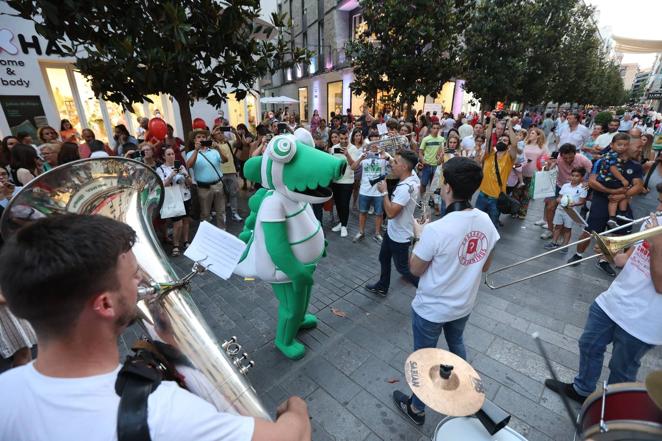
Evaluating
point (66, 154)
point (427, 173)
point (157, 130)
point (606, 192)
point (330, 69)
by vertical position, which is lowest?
point (427, 173)

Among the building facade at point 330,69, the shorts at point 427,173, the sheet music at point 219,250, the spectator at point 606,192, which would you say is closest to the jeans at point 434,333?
the sheet music at point 219,250

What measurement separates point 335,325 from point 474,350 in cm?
153

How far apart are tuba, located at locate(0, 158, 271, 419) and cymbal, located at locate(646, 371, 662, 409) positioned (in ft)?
4.98

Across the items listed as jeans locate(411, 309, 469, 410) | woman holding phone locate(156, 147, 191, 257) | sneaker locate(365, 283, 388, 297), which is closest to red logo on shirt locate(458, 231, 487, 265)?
jeans locate(411, 309, 469, 410)

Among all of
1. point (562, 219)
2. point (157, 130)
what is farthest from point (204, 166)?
point (562, 219)

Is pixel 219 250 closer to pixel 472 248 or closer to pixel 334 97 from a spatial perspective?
pixel 472 248

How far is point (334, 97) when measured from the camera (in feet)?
78.2

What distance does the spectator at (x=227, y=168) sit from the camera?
648 centimetres

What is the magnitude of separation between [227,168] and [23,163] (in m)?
3.09

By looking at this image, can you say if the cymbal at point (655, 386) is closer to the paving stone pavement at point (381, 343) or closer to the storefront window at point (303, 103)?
the paving stone pavement at point (381, 343)

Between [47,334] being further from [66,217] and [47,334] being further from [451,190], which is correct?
[451,190]

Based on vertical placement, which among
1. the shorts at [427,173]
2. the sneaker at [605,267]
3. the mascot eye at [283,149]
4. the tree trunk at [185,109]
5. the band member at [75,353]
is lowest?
the sneaker at [605,267]

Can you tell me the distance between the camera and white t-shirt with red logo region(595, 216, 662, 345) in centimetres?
208

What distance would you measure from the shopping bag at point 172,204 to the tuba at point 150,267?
271cm
